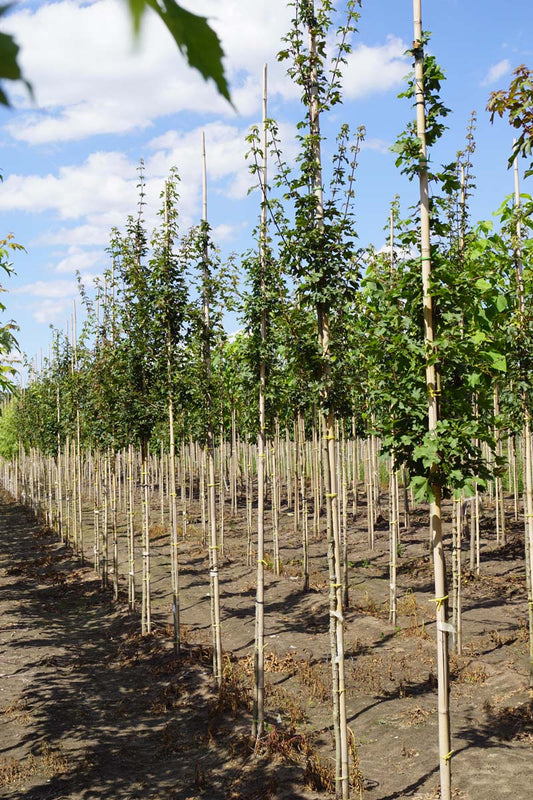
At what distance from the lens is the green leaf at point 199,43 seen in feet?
2.07

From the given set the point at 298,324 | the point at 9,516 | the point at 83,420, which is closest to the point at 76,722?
the point at 298,324

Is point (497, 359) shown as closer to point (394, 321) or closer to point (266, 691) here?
point (394, 321)

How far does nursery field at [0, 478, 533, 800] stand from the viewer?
7.62 meters

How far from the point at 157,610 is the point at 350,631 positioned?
4948 mm

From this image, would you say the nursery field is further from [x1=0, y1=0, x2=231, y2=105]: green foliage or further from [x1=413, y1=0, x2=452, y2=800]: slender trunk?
[x1=0, y1=0, x2=231, y2=105]: green foliage

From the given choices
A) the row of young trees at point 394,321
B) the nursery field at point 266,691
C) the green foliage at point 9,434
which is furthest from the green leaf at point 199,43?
the green foliage at point 9,434

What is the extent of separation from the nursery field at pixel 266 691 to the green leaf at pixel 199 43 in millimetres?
7840

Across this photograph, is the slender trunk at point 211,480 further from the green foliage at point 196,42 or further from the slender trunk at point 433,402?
the green foliage at point 196,42

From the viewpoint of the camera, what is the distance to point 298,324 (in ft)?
23.4

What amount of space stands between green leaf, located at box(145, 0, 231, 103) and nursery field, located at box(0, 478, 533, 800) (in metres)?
7.84

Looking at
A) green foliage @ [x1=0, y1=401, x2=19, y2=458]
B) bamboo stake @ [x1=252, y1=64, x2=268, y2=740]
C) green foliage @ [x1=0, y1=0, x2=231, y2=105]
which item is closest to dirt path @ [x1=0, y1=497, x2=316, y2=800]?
bamboo stake @ [x1=252, y1=64, x2=268, y2=740]

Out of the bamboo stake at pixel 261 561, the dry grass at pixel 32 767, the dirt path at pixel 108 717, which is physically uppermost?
the bamboo stake at pixel 261 561

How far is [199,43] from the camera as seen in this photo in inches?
25.3

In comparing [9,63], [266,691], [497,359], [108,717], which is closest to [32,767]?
[108,717]
